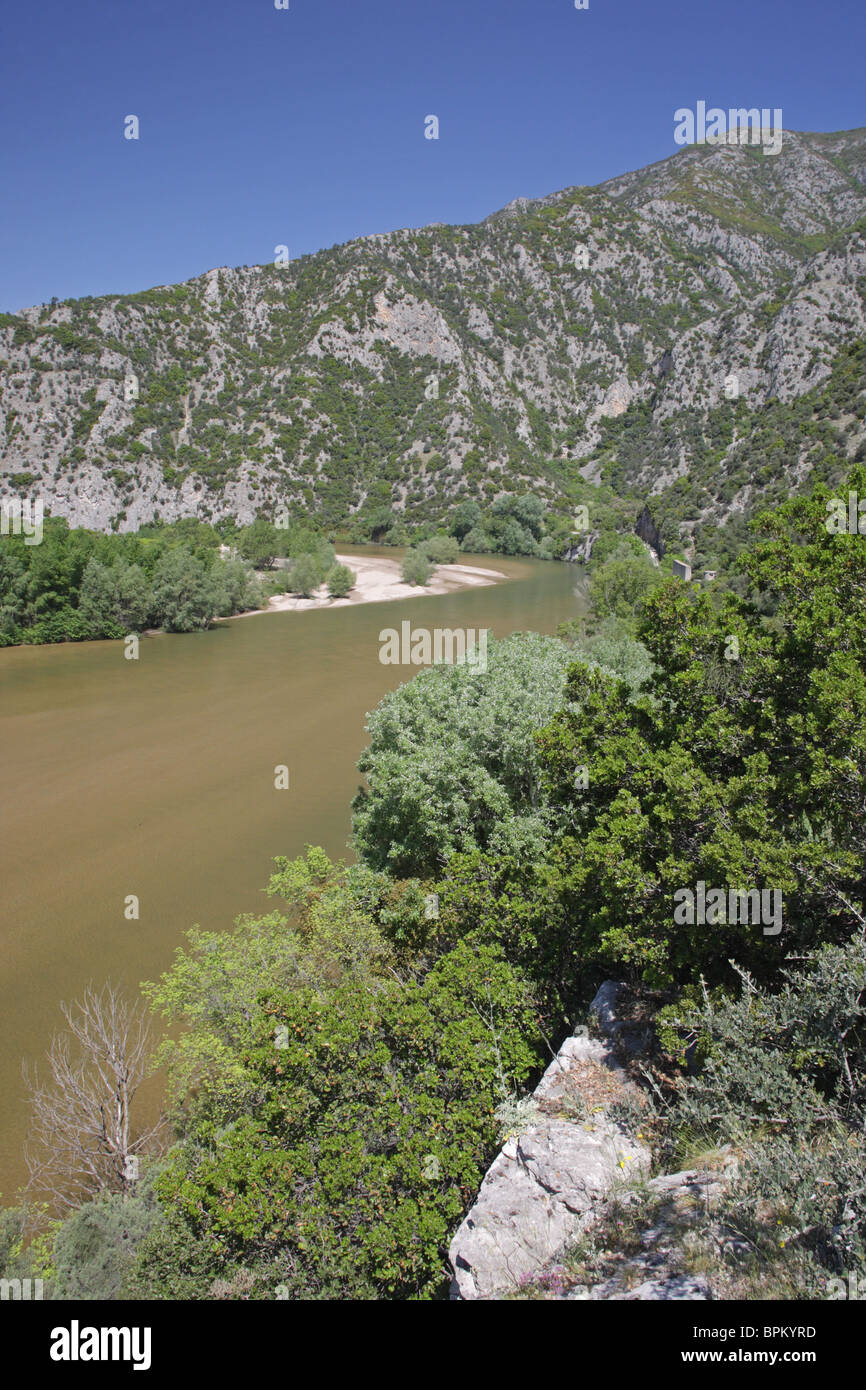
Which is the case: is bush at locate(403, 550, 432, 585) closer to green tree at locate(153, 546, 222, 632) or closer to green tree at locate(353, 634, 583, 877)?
green tree at locate(153, 546, 222, 632)

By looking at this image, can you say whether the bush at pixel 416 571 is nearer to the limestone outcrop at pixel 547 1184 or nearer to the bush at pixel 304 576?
the bush at pixel 304 576

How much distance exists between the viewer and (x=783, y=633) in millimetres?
11211

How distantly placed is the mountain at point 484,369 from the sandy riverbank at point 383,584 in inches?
911

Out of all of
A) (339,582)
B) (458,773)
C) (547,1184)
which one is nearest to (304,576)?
(339,582)

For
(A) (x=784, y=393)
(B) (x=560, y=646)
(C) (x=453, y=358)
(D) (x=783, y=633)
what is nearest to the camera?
(D) (x=783, y=633)

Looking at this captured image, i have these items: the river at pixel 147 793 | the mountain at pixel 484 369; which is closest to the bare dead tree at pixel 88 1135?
the river at pixel 147 793

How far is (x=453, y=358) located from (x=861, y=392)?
96890 mm

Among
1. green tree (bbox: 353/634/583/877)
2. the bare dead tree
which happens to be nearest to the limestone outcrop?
the bare dead tree

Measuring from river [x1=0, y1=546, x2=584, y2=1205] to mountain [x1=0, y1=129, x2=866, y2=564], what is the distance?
4210 cm

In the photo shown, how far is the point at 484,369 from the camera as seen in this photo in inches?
5881

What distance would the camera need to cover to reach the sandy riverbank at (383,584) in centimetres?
7419

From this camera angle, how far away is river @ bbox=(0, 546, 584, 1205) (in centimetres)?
1929

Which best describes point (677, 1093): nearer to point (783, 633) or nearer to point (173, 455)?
point (783, 633)
